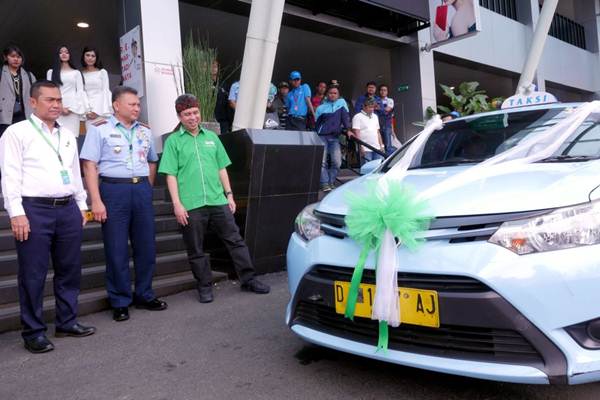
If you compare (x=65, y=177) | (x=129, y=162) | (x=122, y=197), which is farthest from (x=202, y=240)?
(x=65, y=177)

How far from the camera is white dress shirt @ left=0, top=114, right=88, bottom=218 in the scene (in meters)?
3.10

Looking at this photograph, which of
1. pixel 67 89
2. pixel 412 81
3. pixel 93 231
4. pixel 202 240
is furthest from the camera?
pixel 412 81

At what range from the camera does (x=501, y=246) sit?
2.05 metres

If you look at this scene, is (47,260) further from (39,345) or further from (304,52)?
(304,52)

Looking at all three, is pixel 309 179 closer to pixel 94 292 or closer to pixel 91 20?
pixel 94 292

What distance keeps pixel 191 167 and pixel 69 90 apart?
2.95 metres

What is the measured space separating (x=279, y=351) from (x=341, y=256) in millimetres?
985

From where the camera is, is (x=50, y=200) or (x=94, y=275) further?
(x=94, y=275)

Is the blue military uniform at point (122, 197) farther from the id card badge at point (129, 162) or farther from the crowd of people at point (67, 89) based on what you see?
the crowd of people at point (67, 89)

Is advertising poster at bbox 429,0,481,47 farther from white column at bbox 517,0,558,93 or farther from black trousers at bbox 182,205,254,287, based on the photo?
black trousers at bbox 182,205,254,287

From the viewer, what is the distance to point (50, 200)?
325 cm

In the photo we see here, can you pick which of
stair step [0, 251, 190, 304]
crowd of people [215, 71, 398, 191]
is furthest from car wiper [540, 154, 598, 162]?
crowd of people [215, 71, 398, 191]

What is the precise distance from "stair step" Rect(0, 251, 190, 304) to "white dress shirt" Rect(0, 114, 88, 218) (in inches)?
42.6

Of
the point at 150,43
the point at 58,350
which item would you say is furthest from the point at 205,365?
the point at 150,43
